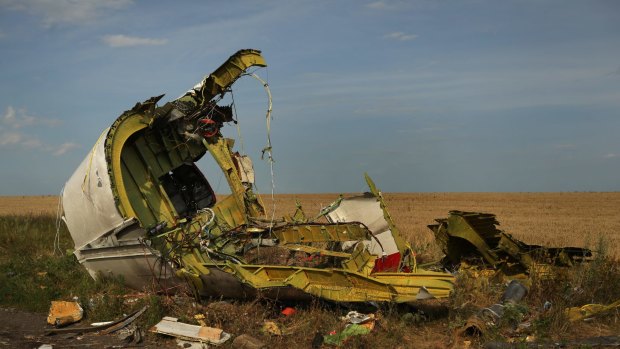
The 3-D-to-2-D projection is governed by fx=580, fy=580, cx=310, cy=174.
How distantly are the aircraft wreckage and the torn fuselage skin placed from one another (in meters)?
0.02

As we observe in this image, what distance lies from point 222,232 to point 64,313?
278 centimetres

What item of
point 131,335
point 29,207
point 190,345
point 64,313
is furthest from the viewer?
point 29,207

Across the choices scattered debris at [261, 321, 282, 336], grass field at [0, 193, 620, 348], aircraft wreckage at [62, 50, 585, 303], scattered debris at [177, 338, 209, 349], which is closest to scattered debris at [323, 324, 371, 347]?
grass field at [0, 193, 620, 348]

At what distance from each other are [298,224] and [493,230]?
3.07 m

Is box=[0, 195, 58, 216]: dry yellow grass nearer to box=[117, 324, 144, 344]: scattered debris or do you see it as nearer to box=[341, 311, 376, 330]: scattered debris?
box=[117, 324, 144, 344]: scattered debris

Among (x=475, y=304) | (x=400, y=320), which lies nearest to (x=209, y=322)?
(x=400, y=320)

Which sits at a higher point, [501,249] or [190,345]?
[501,249]

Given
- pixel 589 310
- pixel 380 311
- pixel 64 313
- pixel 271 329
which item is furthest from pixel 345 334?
pixel 64 313

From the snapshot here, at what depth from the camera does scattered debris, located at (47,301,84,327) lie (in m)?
8.13

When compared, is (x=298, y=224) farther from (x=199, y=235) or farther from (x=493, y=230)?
(x=493, y=230)

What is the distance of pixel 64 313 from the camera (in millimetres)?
8266

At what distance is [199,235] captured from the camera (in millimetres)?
9172

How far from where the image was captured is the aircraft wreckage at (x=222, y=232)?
25.0 feet

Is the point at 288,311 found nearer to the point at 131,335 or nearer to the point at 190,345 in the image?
the point at 190,345
